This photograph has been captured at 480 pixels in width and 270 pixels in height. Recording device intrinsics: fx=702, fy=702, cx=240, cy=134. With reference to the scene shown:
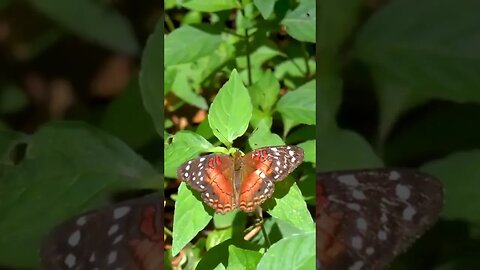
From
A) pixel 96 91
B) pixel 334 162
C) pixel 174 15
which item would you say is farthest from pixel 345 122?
pixel 174 15

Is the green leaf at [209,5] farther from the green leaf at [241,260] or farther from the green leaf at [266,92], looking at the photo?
the green leaf at [241,260]

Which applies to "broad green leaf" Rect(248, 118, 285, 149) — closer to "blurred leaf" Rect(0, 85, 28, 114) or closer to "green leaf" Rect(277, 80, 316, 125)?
"green leaf" Rect(277, 80, 316, 125)

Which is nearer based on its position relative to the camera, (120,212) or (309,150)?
(120,212)

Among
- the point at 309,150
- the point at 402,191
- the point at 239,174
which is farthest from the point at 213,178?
the point at 402,191

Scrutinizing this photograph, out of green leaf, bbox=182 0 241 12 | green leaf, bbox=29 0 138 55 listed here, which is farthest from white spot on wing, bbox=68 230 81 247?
green leaf, bbox=182 0 241 12

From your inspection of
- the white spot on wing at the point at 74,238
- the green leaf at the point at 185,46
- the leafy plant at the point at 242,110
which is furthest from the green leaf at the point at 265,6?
the white spot on wing at the point at 74,238

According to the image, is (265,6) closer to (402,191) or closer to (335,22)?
(335,22)
